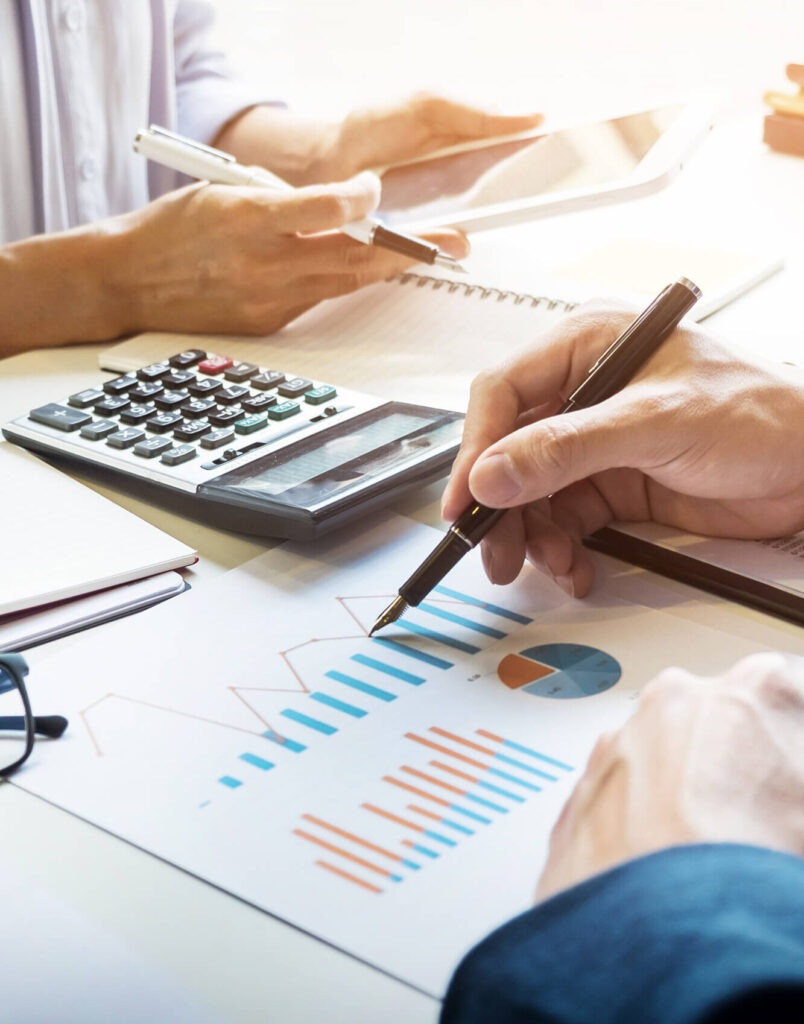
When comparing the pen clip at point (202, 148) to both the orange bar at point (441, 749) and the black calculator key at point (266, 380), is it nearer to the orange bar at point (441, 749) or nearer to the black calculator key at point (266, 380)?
the black calculator key at point (266, 380)

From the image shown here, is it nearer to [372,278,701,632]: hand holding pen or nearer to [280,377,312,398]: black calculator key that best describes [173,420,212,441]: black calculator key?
[280,377,312,398]: black calculator key

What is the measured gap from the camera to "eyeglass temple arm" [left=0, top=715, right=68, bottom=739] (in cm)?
48

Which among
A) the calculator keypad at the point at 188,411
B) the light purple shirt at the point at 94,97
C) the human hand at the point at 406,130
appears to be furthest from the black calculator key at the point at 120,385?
the light purple shirt at the point at 94,97

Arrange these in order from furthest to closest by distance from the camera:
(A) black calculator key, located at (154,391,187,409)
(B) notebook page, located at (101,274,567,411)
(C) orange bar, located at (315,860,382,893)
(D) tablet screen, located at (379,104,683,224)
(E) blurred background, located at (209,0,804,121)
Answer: (E) blurred background, located at (209,0,804,121)
(D) tablet screen, located at (379,104,683,224)
(B) notebook page, located at (101,274,567,411)
(A) black calculator key, located at (154,391,187,409)
(C) orange bar, located at (315,860,382,893)

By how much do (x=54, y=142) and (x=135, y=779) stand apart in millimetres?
1071

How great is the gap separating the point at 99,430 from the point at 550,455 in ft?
0.98

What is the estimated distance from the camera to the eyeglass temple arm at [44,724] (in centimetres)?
48

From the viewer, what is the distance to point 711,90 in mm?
1699

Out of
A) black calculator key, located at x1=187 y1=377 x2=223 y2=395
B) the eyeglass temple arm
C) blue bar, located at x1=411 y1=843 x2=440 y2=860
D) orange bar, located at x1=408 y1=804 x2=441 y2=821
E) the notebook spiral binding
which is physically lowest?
the eyeglass temple arm

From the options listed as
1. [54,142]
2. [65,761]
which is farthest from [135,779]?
[54,142]

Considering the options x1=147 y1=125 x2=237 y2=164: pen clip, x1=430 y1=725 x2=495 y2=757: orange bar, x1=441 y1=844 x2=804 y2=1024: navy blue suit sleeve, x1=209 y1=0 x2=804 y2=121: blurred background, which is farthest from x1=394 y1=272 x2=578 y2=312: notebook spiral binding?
x1=209 y1=0 x2=804 y2=121: blurred background

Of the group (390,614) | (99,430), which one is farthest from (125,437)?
(390,614)

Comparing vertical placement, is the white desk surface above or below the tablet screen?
below

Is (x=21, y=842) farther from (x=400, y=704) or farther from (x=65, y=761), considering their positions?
(x=400, y=704)
